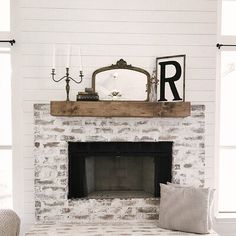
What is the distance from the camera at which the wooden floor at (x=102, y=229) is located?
314cm

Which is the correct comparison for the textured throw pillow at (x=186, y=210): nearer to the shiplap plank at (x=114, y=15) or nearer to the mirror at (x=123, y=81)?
Result: the mirror at (x=123, y=81)


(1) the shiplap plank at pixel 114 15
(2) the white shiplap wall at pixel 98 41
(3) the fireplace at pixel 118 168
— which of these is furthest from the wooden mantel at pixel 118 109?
(1) the shiplap plank at pixel 114 15

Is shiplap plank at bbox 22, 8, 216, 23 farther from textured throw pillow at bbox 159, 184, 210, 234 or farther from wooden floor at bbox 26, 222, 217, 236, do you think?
wooden floor at bbox 26, 222, 217, 236

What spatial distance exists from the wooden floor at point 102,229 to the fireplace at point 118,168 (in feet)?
0.98

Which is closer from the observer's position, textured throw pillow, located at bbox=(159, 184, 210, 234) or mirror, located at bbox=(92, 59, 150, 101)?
textured throw pillow, located at bbox=(159, 184, 210, 234)

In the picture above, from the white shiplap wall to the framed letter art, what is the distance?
9 cm

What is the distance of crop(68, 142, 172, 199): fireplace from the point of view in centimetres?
354

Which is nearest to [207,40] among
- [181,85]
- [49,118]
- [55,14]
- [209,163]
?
[181,85]

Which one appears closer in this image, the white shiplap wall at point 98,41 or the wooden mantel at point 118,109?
the wooden mantel at point 118,109

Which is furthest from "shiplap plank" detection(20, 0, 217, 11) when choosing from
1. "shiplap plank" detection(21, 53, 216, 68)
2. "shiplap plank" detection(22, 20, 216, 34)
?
"shiplap plank" detection(21, 53, 216, 68)

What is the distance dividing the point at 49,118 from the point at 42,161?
0.44 m

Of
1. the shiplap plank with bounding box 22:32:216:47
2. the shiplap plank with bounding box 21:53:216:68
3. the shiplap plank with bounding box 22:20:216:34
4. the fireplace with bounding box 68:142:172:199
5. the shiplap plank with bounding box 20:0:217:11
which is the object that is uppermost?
the shiplap plank with bounding box 20:0:217:11

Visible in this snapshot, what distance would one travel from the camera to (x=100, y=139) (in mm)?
3541

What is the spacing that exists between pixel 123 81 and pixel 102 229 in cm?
144
